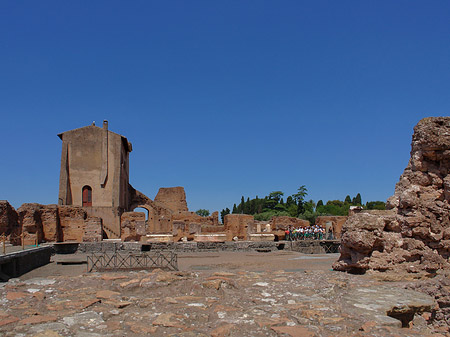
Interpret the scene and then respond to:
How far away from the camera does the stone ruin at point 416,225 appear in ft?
24.6

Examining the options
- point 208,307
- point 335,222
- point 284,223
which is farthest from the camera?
point 284,223

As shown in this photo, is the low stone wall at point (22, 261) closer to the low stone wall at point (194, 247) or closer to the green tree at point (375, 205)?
the low stone wall at point (194, 247)

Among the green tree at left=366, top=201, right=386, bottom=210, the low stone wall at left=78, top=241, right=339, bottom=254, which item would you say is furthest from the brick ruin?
the green tree at left=366, top=201, right=386, bottom=210

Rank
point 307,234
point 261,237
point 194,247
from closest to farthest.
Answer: point 194,247
point 261,237
point 307,234

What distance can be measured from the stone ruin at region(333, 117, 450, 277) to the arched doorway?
1064 inches

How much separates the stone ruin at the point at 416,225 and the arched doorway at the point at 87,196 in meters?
27.0

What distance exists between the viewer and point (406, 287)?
6523mm

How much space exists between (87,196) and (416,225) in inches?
1127

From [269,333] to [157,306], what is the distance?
181cm

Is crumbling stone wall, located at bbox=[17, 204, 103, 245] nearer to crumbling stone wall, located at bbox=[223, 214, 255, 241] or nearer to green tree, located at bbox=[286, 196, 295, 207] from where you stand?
crumbling stone wall, located at bbox=[223, 214, 255, 241]

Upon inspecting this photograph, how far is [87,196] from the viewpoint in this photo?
105 ft

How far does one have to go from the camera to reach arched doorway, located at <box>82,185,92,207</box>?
1247 inches

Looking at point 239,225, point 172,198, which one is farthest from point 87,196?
point 239,225

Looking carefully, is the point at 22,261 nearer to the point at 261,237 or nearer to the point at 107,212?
the point at 261,237
